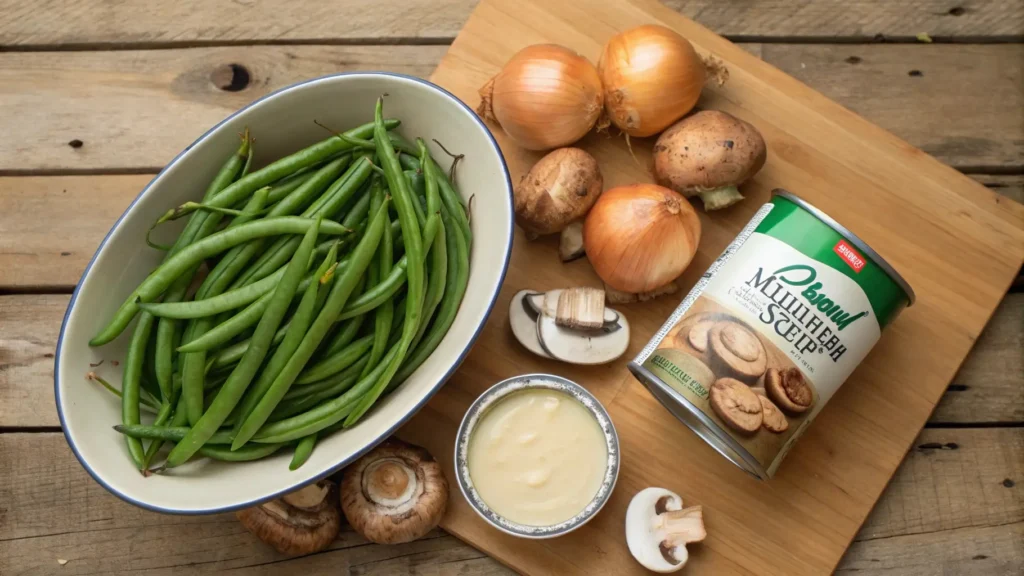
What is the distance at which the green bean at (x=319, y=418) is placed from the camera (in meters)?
1.25

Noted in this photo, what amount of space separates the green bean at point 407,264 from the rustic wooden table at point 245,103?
40cm

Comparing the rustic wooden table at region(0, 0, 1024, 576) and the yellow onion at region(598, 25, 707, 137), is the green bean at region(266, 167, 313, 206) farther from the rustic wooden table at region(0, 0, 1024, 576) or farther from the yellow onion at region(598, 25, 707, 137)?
the yellow onion at region(598, 25, 707, 137)

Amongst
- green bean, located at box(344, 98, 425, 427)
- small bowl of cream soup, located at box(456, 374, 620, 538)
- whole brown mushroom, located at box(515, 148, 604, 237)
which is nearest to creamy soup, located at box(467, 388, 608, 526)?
small bowl of cream soup, located at box(456, 374, 620, 538)

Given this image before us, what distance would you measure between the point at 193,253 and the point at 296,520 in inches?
20.9

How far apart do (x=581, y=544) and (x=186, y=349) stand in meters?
0.80

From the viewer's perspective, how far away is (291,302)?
1258 mm

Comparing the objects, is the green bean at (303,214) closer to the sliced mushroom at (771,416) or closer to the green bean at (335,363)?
the green bean at (335,363)

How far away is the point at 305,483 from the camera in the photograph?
1210 mm

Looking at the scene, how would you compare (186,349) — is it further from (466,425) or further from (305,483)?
(466,425)

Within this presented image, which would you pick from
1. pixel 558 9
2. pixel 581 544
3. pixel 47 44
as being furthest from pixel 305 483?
pixel 47 44

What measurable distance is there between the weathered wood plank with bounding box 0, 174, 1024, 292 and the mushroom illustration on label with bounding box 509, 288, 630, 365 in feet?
2.92

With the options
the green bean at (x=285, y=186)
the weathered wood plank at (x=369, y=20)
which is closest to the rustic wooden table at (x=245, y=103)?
the weathered wood plank at (x=369, y=20)

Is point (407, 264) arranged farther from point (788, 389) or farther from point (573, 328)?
point (788, 389)

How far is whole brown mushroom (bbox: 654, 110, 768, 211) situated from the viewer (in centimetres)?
139
